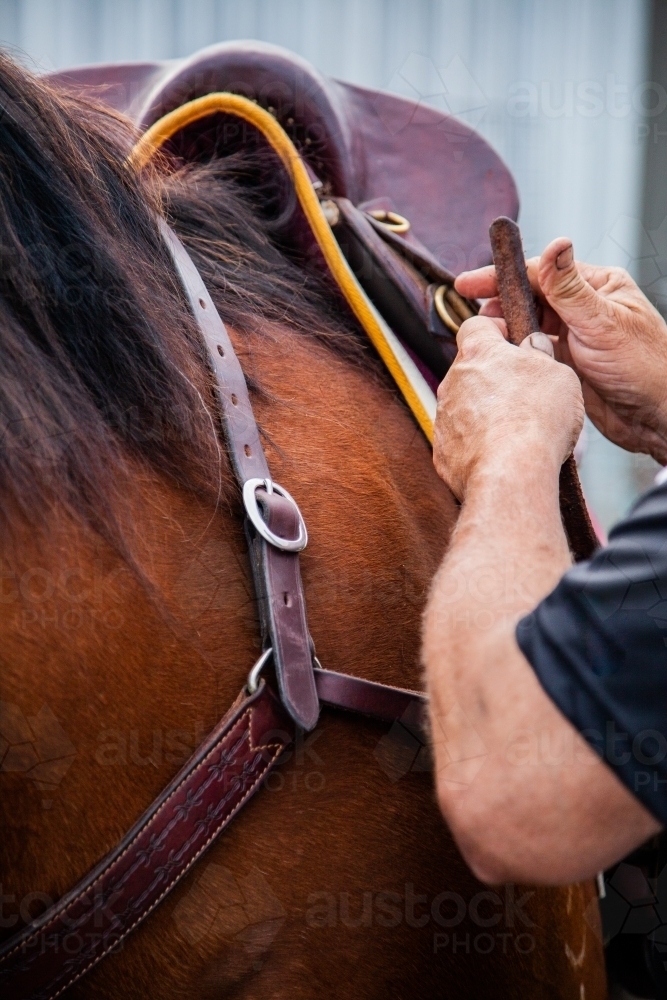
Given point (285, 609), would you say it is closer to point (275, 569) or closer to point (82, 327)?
point (275, 569)

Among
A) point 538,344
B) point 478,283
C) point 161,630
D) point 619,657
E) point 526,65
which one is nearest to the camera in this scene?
point 619,657

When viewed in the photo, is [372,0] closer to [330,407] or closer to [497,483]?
[330,407]

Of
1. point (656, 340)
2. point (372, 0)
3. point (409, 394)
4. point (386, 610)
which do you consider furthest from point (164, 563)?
point (372, 0)

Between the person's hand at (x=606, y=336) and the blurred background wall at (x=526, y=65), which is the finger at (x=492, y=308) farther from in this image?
the blurred background wall at (x=526, y=65)

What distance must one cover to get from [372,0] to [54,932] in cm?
341

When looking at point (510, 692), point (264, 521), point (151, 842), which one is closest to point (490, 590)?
point (510, 692)

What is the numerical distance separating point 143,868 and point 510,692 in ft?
1.00

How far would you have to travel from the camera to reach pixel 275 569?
0.67 metres

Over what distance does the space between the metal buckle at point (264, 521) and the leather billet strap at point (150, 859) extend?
0.37ft

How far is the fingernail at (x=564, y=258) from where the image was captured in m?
0.82

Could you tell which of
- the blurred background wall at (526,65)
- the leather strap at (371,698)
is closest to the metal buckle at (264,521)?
the leather strap at (371,698)

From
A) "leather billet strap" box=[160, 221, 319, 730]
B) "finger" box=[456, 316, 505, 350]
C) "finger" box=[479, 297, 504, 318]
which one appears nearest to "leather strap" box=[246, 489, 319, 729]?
"leather billet strap" box=[160, 221, 319, 730]

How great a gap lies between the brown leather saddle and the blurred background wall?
19 centimetres

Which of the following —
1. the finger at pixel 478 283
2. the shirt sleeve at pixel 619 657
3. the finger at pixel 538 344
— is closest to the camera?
the shirt sleeve at pixel 619 657
